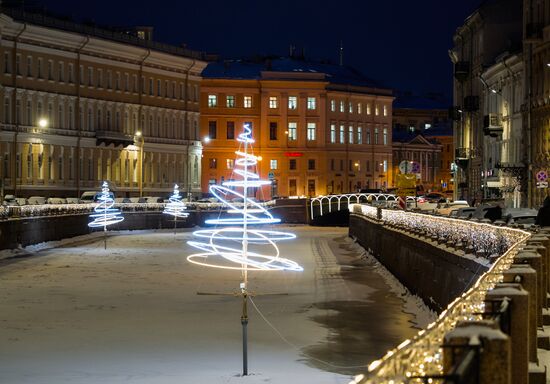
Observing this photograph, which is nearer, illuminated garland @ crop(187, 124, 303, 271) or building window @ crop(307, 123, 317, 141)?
illuminated garland @ crop(187, 124, 303, 271)

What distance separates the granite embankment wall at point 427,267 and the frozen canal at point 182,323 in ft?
2.69

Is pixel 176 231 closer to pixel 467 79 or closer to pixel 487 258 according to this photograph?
pixel 467 79

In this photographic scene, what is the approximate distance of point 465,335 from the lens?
278 inches

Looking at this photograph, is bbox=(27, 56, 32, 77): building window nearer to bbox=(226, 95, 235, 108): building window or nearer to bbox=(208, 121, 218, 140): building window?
bbox=(208, 121, 218, 140): building window

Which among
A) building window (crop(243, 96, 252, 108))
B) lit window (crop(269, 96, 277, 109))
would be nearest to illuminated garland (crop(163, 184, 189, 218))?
building window (crop(243, 96, 252, 108))

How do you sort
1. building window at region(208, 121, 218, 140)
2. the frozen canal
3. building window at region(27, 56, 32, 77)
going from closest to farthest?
the frozen canal → building window at region(27, 56, 32, 77) → building window at region(208, 121, 218, 140)

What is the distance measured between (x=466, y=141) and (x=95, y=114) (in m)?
32.2

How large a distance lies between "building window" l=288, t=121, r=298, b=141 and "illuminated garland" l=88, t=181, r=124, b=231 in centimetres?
6226

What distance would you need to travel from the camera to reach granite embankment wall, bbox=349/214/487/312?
27.4 metres

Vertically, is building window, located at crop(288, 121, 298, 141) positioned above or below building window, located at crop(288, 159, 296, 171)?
above

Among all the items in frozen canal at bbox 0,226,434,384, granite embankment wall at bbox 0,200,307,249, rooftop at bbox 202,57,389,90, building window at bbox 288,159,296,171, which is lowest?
frozen canal at bbox 0,226,434,384

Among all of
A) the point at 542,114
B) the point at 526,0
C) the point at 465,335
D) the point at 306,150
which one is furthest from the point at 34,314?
the point at 306,150

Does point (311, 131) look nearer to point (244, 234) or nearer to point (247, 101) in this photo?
point (247, 101)

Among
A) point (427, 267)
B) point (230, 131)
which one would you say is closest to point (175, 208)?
point (230, 131)
